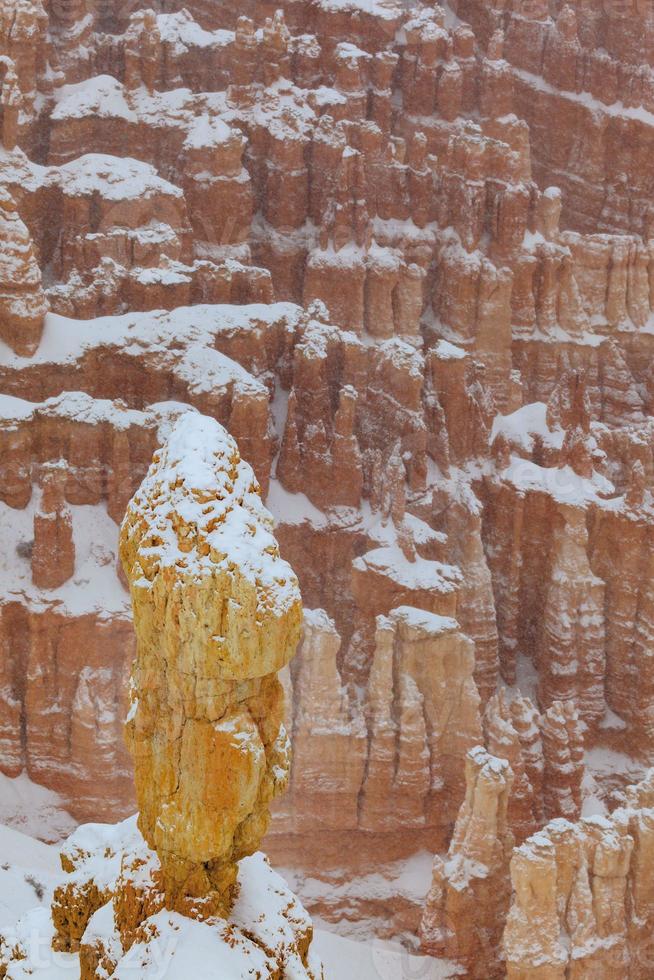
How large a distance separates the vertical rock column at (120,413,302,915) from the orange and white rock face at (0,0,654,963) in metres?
9.90

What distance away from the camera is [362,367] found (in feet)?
90.9

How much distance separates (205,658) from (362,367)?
637 inches

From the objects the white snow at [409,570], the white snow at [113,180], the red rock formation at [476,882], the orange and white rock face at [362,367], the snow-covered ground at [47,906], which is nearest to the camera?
the snow-covered ground at [47,906]

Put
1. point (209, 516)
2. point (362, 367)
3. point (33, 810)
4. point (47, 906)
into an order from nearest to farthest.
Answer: point (209, 516) → point (47, 906) → point (33, 810) → point (362, 367)

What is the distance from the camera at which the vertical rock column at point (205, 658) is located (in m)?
11.9

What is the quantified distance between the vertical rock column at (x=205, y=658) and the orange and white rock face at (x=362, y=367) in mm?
9901

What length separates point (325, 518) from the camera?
26484 mm

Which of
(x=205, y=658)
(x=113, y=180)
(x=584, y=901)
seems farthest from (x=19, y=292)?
(x=205, y=658)

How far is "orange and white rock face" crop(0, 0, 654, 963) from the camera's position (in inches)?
931

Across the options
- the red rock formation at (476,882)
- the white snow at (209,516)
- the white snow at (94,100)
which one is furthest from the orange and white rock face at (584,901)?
the white snow at (94,100)

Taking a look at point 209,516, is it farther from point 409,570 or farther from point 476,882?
point 409,570

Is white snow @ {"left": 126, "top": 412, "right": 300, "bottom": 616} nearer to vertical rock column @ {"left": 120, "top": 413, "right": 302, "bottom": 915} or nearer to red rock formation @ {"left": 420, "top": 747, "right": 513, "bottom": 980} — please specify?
vertical rock column @ {"left": 120, "top": 413, "right": 302, "bottom": 915}

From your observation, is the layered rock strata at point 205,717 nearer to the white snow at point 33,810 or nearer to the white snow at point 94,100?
the white snow at point 33,810

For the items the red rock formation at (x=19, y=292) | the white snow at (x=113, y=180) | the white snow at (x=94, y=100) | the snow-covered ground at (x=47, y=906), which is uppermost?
the white snow at (x=94, y=100)
